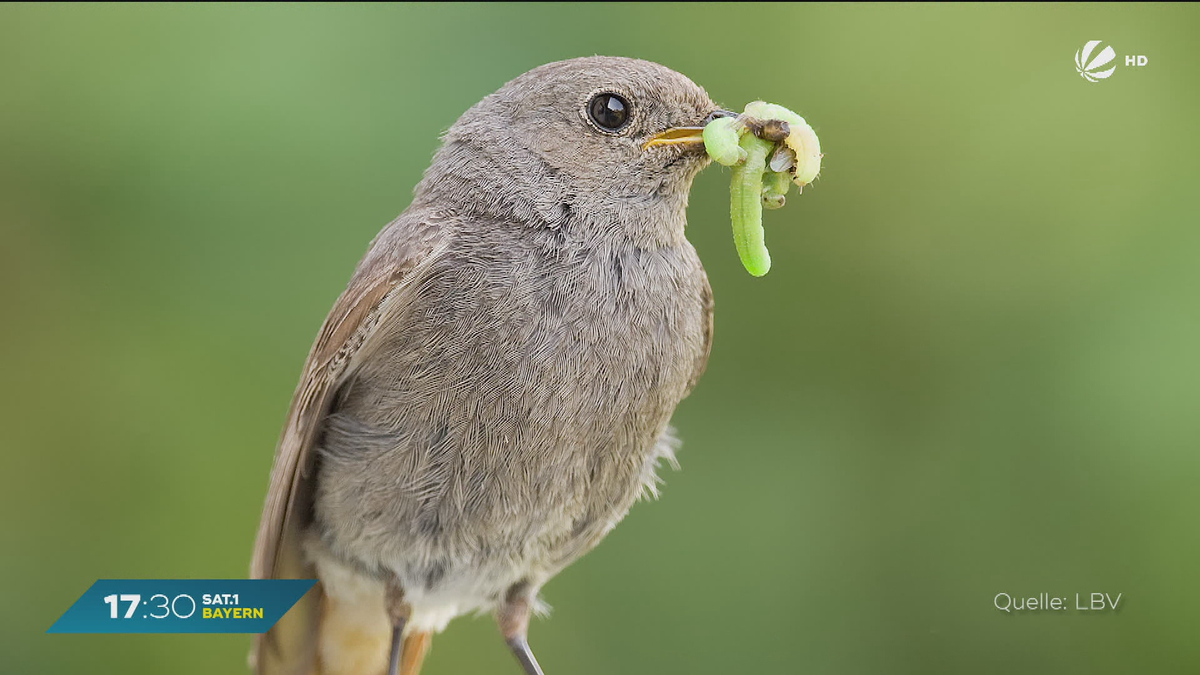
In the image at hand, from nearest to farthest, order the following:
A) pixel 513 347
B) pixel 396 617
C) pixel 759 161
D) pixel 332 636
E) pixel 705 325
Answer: pixel 759 161 → pixel 513 347 → pixel 705 325 → pixel 396 617 → pixel 332 636

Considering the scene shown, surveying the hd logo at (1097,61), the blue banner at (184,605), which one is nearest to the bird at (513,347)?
the blue banner at (184,605)

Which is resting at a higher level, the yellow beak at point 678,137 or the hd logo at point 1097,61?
the hd logo at point 1097,61

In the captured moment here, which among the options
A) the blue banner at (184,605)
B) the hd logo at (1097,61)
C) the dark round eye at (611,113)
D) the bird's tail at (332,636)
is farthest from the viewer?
the hd logo at (1097,61)

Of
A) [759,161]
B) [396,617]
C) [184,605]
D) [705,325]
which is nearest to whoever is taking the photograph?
[759,161]

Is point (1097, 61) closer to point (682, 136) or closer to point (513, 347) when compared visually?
point (682, 136)

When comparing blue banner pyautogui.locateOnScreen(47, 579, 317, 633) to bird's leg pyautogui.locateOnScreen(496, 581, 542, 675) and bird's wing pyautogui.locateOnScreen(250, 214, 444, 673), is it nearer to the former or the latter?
bird's wing pyautogui.locateOnScreen(250, 214, 444, 673)

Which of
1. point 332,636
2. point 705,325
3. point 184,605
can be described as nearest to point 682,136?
point 705,325

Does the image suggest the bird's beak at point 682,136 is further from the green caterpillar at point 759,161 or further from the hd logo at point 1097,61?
the hd logo at point 1097,61

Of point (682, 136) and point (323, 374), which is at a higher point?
point (682, 136)
